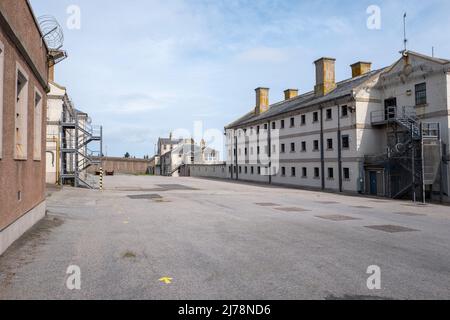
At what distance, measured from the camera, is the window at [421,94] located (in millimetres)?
26172

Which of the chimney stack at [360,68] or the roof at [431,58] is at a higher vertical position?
the chimney stack at [360,68]

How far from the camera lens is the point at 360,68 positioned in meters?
38.2

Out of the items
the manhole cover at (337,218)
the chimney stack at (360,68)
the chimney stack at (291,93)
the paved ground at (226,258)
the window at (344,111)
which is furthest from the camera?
the chimney stack at (291,93)

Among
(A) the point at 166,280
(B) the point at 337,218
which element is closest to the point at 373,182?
(B) the point at 337,218

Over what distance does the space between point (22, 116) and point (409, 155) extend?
80.5 ft

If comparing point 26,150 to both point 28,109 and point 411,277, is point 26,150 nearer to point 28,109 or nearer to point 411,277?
point 28,109

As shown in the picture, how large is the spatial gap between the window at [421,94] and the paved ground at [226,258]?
14.7 meters

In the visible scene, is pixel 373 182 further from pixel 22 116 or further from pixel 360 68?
pixel 22 116

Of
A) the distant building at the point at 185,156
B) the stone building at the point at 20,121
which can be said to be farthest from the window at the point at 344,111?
the distant building at the point at 185,156

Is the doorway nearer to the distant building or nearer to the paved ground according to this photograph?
the paved ground

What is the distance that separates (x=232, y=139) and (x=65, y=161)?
2938cm

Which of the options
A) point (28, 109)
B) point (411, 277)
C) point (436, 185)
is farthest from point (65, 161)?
point (411, 277)

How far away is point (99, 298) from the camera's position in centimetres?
553

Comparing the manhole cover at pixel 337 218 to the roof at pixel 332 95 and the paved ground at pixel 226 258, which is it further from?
the roof at pixel 332 95
